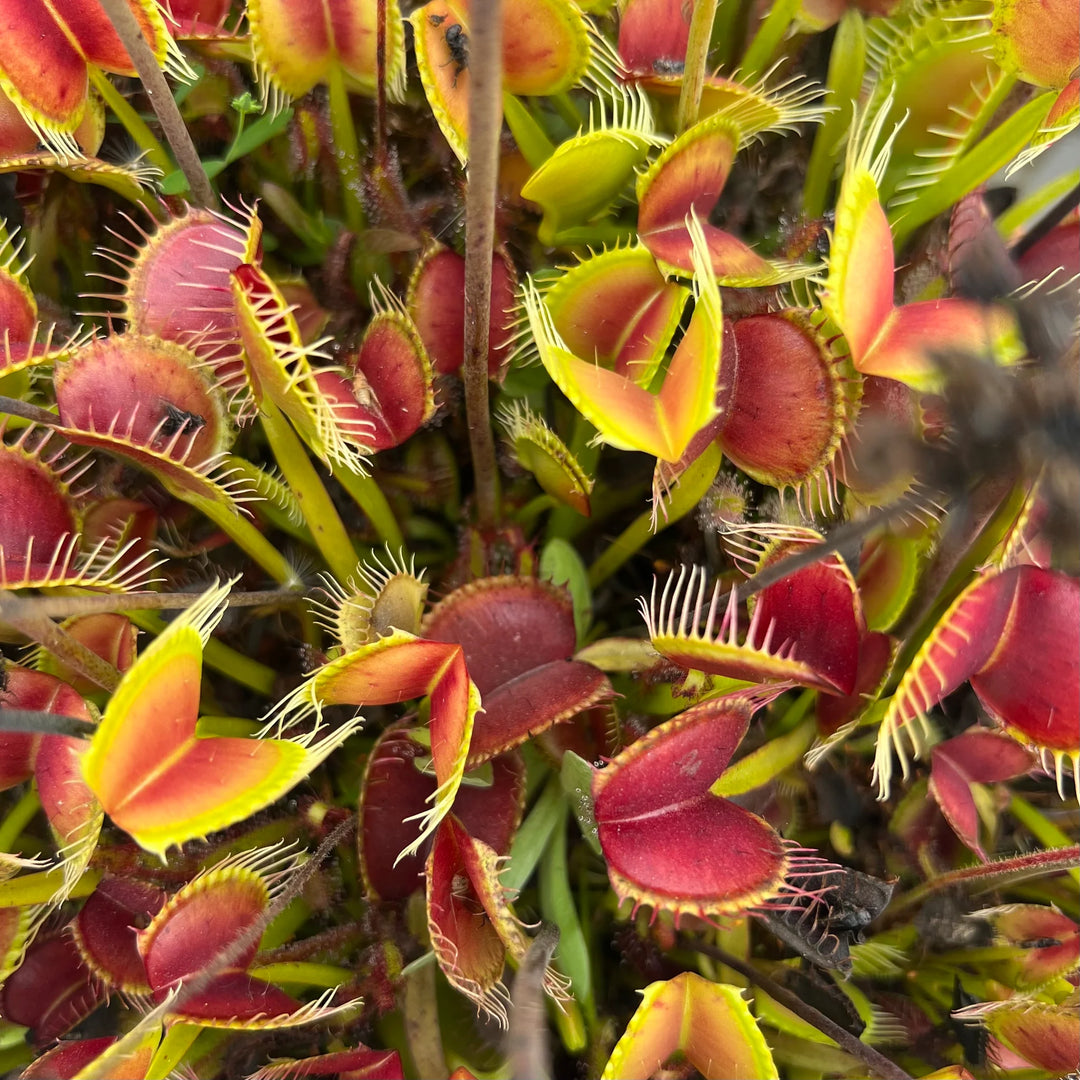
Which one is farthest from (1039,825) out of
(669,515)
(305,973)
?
(305,973)

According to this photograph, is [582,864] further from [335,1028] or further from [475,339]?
[475,339]

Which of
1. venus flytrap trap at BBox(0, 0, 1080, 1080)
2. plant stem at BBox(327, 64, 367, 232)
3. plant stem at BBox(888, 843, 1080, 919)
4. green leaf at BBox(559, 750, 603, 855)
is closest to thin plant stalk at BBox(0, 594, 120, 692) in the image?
venus flytrap trap at BBox(0, 0, 1080, 1080)

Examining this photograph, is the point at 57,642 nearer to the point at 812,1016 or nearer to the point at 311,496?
the point at 311,496

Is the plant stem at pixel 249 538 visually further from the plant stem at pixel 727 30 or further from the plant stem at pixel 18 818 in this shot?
the plant stem at pixel 727 30

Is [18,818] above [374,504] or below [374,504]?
below

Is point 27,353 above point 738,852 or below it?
above

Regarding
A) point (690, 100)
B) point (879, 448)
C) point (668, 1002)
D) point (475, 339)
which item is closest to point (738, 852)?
point (668, 1002)

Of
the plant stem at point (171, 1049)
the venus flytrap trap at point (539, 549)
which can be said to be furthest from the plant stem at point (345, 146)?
the plant stem at point (171, 1049)

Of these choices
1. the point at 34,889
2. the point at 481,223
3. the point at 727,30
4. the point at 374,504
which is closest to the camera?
the point at 481,223
